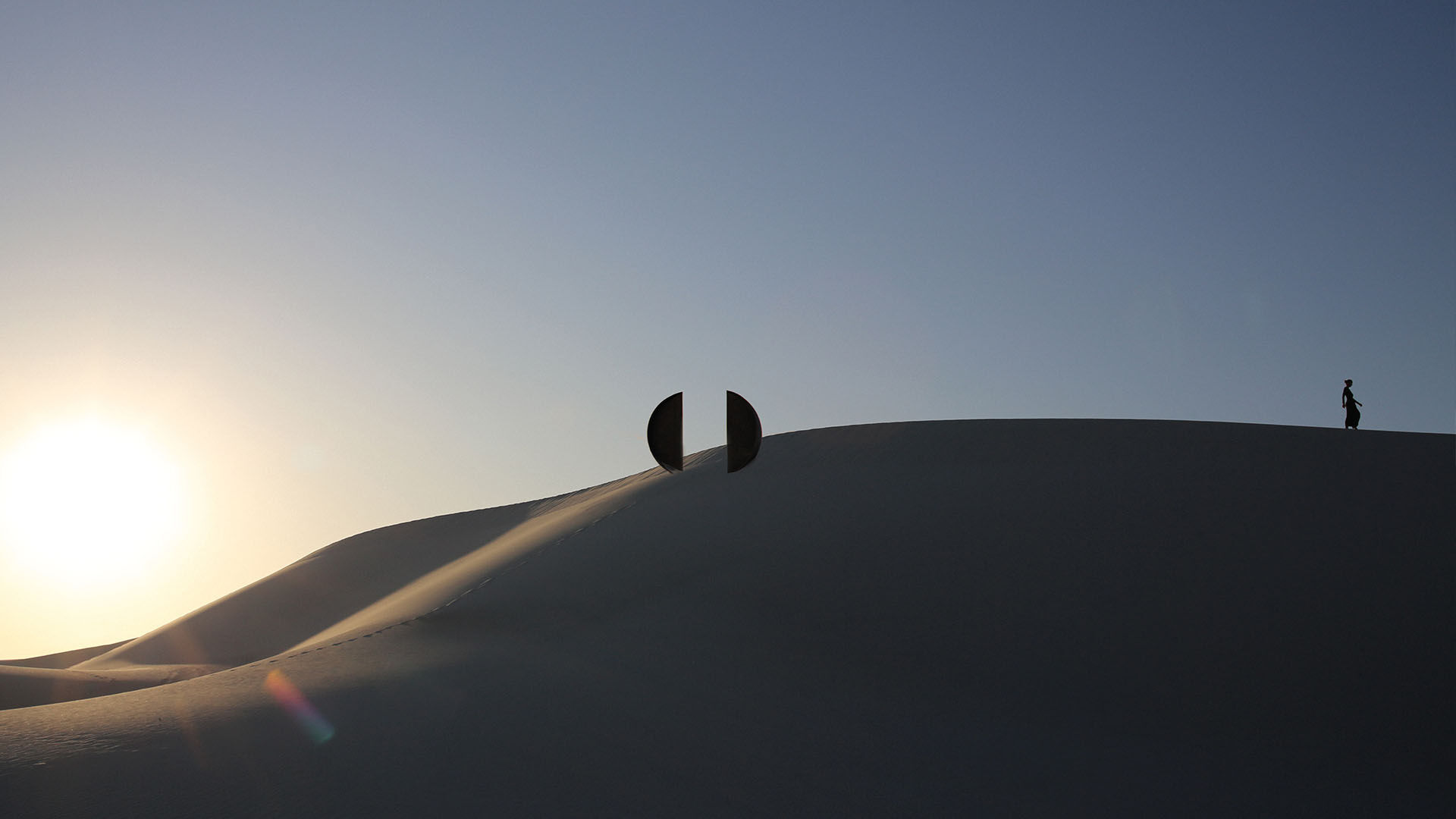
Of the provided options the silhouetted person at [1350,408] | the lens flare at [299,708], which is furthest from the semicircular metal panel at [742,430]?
the silhouetted person at [1350,408]

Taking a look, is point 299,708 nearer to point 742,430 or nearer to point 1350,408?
point 742,430

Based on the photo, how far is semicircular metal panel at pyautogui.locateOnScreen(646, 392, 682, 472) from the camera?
23.1 feet

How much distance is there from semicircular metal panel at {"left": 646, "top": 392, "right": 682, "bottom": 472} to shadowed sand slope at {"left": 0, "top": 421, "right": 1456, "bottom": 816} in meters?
2.14

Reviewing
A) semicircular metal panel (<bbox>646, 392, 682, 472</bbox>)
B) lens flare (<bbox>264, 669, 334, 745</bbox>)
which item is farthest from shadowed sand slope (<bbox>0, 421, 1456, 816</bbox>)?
semicircular metal panel (<bbox>646, 392, 682, 472</bbox>)

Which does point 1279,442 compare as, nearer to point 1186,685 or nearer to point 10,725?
point 1186,685

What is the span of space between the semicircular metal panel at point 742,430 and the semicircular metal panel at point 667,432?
40cm

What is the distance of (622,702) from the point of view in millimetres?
7711

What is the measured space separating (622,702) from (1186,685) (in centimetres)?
512

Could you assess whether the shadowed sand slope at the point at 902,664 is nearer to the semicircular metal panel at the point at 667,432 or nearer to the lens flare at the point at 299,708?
the lens flare at the point at 299,708

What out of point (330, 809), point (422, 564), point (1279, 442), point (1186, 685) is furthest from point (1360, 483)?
point (422, 564)

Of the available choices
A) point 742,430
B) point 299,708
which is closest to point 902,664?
point 742,430

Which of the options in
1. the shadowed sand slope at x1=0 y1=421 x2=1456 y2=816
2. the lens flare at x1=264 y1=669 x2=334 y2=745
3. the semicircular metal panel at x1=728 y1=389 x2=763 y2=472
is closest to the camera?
the shadowed sand slope at x1=0 y1=421 x2=1456 y2=816

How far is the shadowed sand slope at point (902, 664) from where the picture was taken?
20.4 feet

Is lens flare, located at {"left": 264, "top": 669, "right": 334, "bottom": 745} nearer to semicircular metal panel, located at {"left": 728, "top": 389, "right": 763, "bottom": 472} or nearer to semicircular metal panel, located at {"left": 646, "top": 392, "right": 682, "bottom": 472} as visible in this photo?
semicircular metal panel, located at {"left": 646, "top": 392, "right": 682, "bottom": 472}
